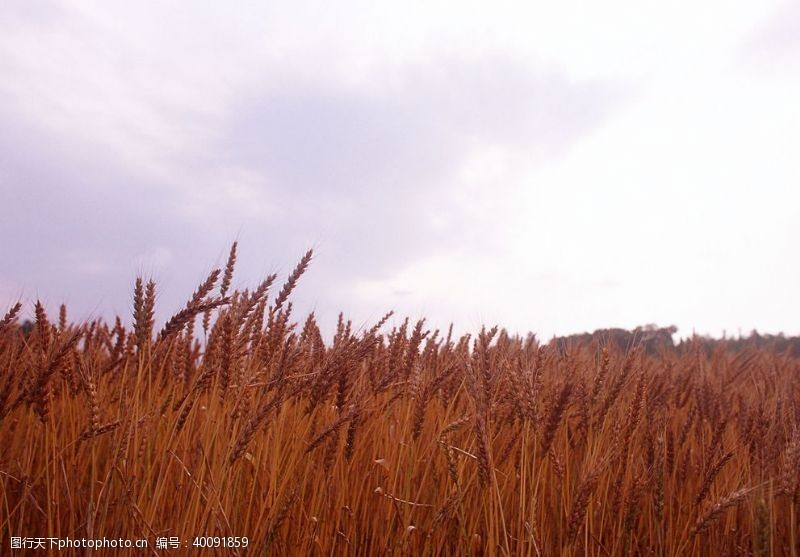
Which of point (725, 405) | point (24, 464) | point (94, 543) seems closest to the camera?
point (94, 543)

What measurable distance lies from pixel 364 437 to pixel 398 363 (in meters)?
0.54

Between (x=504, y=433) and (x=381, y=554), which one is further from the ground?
(x=504, y=433)

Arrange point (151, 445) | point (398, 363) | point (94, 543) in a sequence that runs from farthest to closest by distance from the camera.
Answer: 1. point (398, 363)
2. point (151, 445)
3. point (94, 543)

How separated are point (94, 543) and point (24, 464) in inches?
35.8

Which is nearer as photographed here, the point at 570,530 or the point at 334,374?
the point at 570,530

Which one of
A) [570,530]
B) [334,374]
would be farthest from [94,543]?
[570,530]

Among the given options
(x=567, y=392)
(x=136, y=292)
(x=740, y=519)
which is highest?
(x=136, y=292)

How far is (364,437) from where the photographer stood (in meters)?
2.56

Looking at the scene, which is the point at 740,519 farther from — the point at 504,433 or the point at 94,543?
the point at 94,543

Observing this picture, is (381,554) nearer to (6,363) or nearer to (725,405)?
(6,363)

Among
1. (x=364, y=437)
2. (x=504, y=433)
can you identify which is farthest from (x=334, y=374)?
(x=504, y=433)

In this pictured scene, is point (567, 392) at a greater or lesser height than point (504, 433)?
greater

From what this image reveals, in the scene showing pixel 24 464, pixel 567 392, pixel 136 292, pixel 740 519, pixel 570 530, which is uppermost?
pixel 136 292

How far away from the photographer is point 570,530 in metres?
1.82
